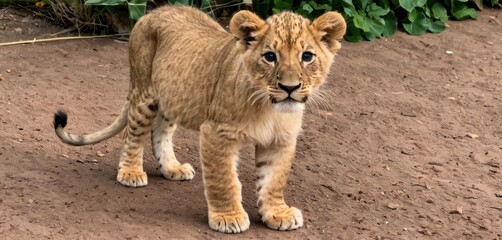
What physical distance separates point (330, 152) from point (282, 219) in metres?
1.59

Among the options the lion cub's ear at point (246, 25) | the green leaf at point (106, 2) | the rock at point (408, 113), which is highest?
the lion cub's ear at point (246, 25)

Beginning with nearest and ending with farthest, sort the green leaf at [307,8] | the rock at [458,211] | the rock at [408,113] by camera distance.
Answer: the rock at [458,211] < the rock at [408,113] < the green leaf at [307,8]

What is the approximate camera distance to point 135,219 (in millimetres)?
6020

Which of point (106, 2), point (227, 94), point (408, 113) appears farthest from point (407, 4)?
point (227, 94)

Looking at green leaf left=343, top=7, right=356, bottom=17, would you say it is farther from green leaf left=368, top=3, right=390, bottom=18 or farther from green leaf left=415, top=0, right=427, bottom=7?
green leaf left=415, top=0, right=427, bottom=7

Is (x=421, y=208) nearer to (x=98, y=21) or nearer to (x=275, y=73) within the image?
(x=275, y=73)

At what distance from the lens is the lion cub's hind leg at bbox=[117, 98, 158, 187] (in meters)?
6.65

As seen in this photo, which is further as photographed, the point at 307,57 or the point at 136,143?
the point at 136,143

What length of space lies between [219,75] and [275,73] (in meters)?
0.73

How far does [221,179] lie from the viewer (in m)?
5.83

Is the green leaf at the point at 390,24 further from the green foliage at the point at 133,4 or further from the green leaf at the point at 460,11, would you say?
the green foliage at the point at 133,4

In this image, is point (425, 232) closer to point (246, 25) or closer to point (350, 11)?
point (246, 25)

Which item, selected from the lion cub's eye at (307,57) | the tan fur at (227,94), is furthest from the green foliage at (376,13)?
the lion cub's eye at (307,57)

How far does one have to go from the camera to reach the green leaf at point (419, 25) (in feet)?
34.3
